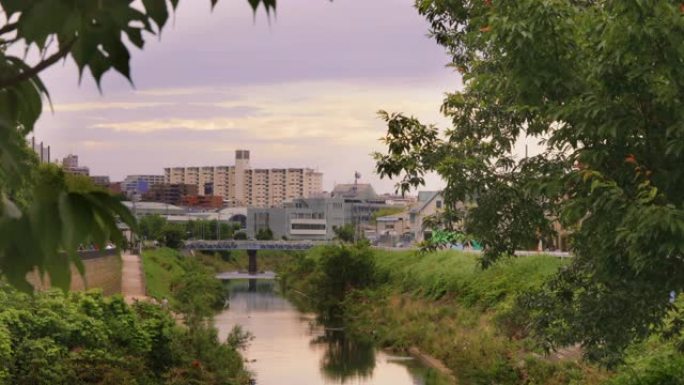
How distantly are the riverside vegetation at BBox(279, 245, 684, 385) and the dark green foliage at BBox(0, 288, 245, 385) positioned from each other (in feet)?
19.0

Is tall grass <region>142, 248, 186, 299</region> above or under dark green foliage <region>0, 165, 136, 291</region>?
under

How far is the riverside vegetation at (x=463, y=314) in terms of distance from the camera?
1627 centimetres

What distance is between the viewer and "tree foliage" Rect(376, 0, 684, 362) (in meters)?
6.37

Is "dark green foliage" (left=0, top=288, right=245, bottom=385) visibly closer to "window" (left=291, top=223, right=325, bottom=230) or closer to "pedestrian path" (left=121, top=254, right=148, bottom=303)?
"pedestrian path" (left=121, top=254, right=148, bottom=303)

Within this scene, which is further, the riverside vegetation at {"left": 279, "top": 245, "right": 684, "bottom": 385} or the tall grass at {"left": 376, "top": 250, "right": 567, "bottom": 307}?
the tall grass at {"left": 376, "top": 250, "right": 567, "bottom": 307}

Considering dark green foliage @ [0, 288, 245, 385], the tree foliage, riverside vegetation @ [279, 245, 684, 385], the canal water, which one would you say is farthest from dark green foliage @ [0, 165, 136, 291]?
the canal water

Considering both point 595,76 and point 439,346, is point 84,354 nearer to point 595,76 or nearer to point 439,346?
point 595,76

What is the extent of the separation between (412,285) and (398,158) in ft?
115

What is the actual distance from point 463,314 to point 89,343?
17.8 metres

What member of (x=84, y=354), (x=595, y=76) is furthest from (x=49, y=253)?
(x=84, y=354)

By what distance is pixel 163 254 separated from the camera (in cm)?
6738

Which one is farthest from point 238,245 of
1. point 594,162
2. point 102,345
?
point 594,162

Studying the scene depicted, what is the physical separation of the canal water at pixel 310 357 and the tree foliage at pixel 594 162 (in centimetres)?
1740

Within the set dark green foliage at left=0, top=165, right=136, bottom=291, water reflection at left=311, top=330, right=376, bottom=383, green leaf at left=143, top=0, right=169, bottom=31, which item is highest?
green leaf at left=143, top=0, right=169, bottom=31
